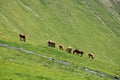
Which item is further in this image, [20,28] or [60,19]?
[60,19]

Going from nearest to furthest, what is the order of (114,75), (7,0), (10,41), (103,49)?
(10,41) → (114,75) → (7,0) → (103,49)

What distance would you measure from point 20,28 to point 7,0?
1871 centimetres

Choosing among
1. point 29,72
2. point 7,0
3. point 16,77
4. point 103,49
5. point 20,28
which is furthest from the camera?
point 103,49

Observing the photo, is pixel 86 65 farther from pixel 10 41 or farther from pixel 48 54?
pixel 10 41

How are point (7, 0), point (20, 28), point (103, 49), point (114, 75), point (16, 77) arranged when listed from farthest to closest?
point (103, 49), point (7, 0), point (20, 28), point (114, 75), point (16, 77)

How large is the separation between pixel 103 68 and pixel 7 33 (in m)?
26.7

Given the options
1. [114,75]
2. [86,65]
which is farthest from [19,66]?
[114,75]

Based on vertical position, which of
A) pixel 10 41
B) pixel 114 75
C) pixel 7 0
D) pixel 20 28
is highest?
pixel 7 0

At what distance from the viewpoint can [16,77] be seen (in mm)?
53875

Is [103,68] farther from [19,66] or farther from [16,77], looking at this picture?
[16,77]

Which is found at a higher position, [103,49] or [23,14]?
[23,14]

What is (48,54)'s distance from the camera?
82.3 metres

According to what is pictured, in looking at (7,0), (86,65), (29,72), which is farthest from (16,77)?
(7,0)

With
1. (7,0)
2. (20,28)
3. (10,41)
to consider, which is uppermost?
(7,0)
